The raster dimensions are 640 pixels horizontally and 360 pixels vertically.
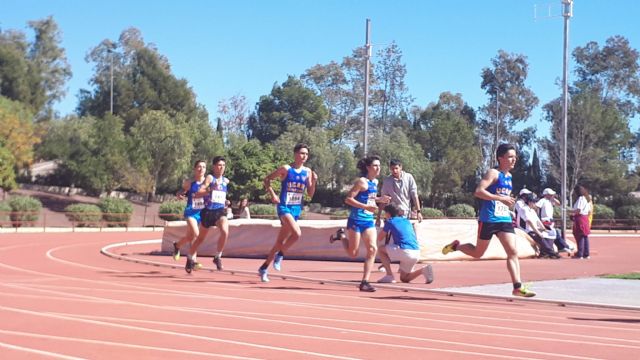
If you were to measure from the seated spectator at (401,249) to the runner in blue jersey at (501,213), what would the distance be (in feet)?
5.89

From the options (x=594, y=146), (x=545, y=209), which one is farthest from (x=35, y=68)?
(x=545, y=209)

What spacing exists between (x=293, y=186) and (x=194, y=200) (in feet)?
8.90

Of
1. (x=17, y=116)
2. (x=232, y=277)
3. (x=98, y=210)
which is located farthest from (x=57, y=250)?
(x=17, y=116)

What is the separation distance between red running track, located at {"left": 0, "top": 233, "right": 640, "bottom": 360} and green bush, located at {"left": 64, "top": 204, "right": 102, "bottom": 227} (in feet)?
90.2

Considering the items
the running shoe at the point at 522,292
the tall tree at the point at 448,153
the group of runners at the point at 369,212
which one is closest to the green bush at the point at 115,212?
the group of runners at the point at 369,212

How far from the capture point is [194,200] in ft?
45.4

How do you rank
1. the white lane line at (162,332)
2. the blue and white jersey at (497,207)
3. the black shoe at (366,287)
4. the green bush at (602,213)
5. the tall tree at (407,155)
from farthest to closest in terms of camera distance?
the tall tree at (407,155), the green bush at (602,213), the black shoe at (366,287), the blue and white jersey at (497,207), the white lane line at (162,332)

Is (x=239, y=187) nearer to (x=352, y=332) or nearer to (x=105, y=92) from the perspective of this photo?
(x=105, y=92)

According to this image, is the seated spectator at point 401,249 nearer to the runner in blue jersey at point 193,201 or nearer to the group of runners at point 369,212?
the group of runners at point 369,212

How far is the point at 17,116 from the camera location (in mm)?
55562

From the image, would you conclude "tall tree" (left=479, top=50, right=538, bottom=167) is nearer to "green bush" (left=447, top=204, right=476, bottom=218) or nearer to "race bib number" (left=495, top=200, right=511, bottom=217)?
"green bush" (left=447, top=204, right=476, bottom=218)

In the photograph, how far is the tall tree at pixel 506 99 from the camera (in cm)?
8338

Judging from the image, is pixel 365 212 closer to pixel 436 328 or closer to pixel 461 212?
pixel 436 328

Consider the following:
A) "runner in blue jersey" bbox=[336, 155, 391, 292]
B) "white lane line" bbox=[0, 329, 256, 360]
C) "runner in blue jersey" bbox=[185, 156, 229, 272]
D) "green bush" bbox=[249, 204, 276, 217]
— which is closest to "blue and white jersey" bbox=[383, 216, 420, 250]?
"runner in blue jersey" bbox=[336, 155, 391, 292]
